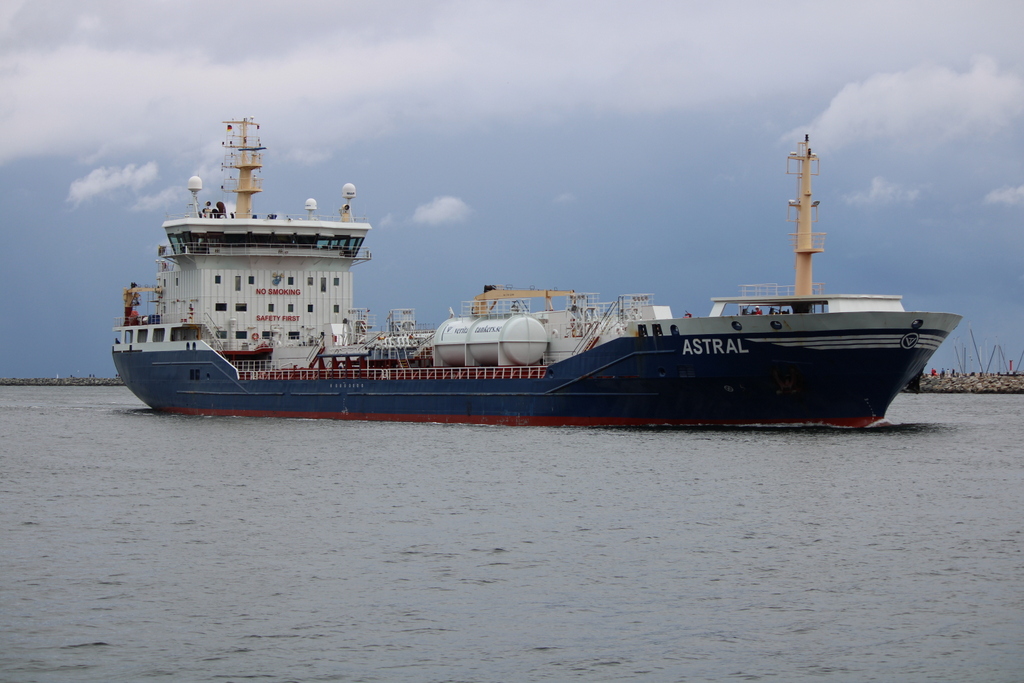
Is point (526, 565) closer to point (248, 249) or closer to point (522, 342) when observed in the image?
point (522, 342)

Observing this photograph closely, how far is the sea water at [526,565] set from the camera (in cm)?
1468

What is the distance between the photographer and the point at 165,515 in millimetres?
24641

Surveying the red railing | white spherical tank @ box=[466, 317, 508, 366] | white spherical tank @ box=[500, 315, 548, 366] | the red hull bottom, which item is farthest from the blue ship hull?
white spherical tank @ box=[466, 317, 508, 366]

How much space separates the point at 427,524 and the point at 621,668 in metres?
9.48

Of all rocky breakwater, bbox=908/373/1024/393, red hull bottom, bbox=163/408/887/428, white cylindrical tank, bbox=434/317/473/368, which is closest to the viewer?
red hull bottom, bbox=163/408/887/428

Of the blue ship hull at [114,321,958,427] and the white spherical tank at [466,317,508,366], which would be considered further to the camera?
the white spherical tank at [466,317,508,366]

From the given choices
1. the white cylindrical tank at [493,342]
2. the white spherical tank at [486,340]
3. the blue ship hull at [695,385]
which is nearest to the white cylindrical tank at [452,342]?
the white cylindrical tank at [493,342]

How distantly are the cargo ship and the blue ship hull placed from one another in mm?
53

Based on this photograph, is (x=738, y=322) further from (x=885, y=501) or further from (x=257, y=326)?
(x=257, y=326)

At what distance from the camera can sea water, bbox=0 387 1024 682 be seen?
14680 mm

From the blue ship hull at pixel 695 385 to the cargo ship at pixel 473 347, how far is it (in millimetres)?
53

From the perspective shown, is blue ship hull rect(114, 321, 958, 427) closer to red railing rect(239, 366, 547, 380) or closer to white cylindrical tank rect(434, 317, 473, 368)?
red railing rect(239, 366, 547, 380)

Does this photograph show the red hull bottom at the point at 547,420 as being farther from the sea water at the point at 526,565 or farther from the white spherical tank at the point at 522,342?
the white spherical tank at the point at 522,342

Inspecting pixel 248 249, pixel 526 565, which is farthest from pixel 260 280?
pixel 526 565
